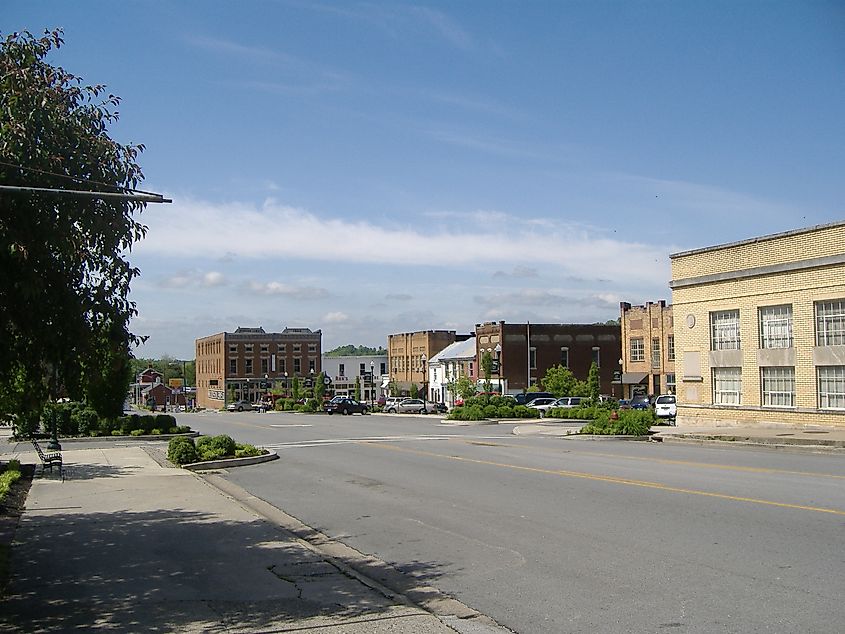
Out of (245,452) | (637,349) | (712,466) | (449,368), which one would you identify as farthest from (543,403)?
(712,466)

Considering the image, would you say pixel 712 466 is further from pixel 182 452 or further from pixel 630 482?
pixel 182 452

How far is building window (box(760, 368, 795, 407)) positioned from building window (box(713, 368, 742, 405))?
127cm

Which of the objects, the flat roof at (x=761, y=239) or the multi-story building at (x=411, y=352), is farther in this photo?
the multi-story building at (x=411, y=352)

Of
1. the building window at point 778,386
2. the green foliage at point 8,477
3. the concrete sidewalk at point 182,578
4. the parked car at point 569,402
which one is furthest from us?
the parked car at point 569,402

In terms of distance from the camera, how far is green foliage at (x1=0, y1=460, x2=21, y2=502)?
15797 millimetres

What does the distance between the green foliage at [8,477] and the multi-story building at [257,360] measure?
9698 cm

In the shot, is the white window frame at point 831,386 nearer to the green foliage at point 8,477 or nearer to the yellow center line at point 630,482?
the yellow center line at point 630,482

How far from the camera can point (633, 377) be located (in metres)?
75.9

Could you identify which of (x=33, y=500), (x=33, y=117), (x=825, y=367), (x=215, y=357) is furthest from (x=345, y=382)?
(x=33, y=117)

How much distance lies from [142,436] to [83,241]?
29716 millimetres

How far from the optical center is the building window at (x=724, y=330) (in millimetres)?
34188

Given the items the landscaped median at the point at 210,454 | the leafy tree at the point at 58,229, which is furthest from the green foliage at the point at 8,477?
the leafy tree at the point at 58,229

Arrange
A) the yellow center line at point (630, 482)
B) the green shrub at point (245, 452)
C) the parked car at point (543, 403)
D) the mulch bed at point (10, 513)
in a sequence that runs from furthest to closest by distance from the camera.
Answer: the parked car at point (543, 403) → the green shrub at point (245, 452) → the yellow center line at point (630, 482) → the mulch bed at point (10, 513)

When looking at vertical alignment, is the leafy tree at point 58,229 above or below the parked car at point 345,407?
above
